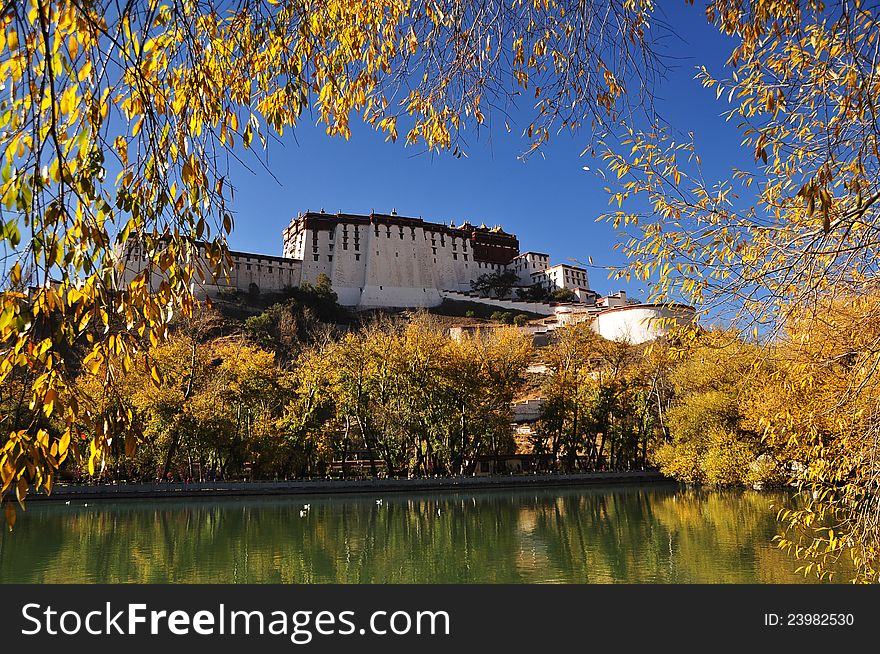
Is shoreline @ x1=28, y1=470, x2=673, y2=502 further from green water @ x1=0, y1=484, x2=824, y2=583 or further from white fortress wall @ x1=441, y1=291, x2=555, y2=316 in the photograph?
white fortress wall @ x1=441, y1=291, x2=555, y2=316

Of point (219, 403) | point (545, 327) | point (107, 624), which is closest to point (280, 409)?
point (219, 403)

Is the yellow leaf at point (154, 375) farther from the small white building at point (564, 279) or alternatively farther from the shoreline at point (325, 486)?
the small white building at point (564, 279)

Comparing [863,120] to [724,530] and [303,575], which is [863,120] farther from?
[724,530]

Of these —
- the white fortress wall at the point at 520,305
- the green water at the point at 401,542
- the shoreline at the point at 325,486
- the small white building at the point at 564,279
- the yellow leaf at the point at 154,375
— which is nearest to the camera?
the yellow leaf at the point at 154,375

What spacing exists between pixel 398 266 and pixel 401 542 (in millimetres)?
50575

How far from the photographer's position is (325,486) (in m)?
24.7

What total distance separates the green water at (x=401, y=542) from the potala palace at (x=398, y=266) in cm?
3607

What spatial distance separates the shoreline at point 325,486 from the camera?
21531 millimetres

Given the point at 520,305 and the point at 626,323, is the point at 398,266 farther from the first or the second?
the point at 626,323

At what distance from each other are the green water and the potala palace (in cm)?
3607

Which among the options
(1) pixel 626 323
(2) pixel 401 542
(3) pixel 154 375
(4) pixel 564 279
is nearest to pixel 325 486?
(2) pixel 401 542

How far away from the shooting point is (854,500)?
3.99 m

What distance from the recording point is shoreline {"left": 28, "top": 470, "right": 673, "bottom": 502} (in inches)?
848

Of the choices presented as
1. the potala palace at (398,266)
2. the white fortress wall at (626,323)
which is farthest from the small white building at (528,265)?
the white fortress wall at (626,323)
